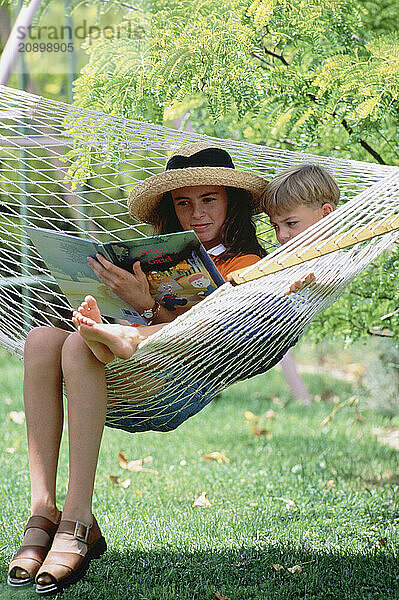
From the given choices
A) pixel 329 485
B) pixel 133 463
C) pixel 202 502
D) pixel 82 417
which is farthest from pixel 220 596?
pixel 133 463

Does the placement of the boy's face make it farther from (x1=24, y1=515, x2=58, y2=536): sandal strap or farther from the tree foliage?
(x1=24, y1=515, x2=58, y2=536): sandal strap

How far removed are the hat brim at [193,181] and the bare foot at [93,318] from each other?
0.58m

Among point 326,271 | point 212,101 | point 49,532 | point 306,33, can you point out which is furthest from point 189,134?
point 49,532

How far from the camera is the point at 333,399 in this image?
4711 millimetres

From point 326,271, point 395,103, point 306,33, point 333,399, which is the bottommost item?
point 333,399

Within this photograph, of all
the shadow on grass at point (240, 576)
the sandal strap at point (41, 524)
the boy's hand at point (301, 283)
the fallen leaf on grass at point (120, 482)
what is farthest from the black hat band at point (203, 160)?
the fallen leaf on grass at point (120, 482)

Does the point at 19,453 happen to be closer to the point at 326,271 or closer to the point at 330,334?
the point at 330,334

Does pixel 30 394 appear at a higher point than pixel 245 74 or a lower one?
lower

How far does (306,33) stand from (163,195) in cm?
69

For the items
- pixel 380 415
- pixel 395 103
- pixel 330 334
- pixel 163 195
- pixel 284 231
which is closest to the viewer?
pixel 284 231

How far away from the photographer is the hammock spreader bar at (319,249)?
149 centimetres

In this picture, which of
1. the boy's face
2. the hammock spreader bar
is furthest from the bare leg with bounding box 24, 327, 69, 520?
the boy's face

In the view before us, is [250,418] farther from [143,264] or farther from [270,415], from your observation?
[143,264]

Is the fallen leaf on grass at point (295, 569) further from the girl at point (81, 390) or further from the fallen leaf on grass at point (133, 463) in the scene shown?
the fallen leaf on grass at point (133, 463)
